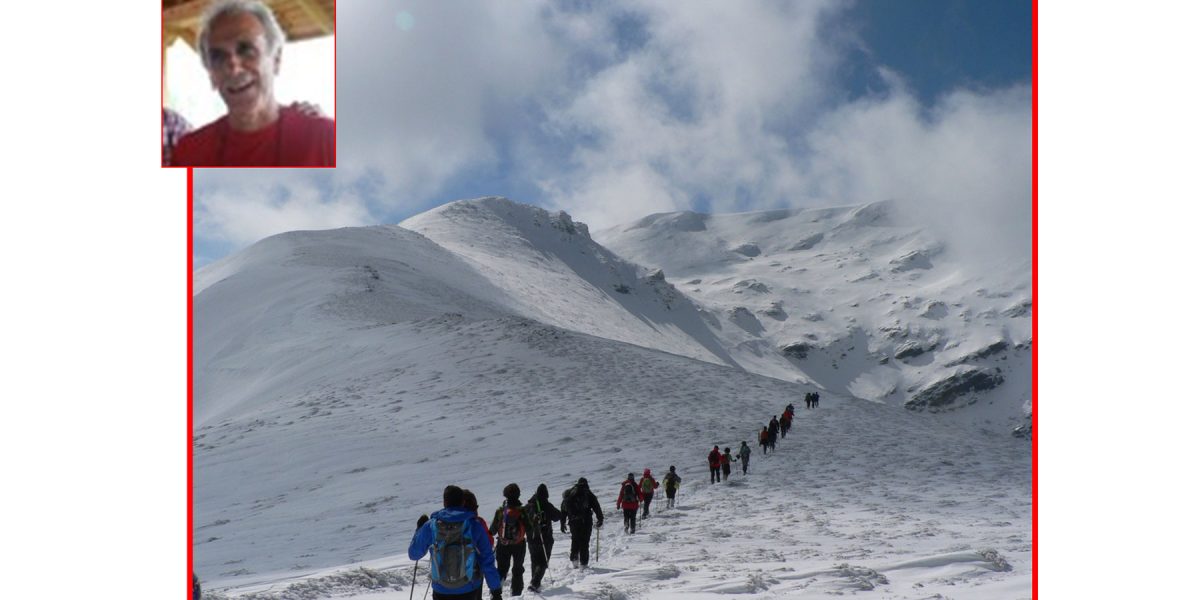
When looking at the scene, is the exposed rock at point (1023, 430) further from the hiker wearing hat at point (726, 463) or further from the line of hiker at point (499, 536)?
the line of hiker at point (499, 536)

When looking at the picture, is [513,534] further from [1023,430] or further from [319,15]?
[1023,430]

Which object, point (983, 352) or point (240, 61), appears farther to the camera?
point (983, 352)

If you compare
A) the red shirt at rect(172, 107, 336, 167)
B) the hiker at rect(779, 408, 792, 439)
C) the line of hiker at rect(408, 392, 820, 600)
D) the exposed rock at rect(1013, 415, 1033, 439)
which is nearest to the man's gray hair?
the red shirt at rect(172, 107, 336, 167)

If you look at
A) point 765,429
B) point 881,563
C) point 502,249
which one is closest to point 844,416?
point 765,429

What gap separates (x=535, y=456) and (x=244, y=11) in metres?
17.1

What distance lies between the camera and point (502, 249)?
459 feet

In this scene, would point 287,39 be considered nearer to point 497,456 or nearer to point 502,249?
point 497,456

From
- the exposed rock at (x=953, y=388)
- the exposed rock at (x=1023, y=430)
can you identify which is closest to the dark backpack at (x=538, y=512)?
the exposed rock at (x=1023, y=430)

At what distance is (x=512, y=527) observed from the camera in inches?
424

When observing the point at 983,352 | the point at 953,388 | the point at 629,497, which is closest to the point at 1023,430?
the point at 953,388

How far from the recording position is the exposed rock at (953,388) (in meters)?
167

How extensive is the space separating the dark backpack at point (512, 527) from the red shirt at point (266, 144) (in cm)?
543

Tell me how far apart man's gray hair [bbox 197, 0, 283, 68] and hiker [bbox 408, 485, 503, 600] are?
7.39 m

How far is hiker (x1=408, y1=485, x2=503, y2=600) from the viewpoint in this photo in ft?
25.7
